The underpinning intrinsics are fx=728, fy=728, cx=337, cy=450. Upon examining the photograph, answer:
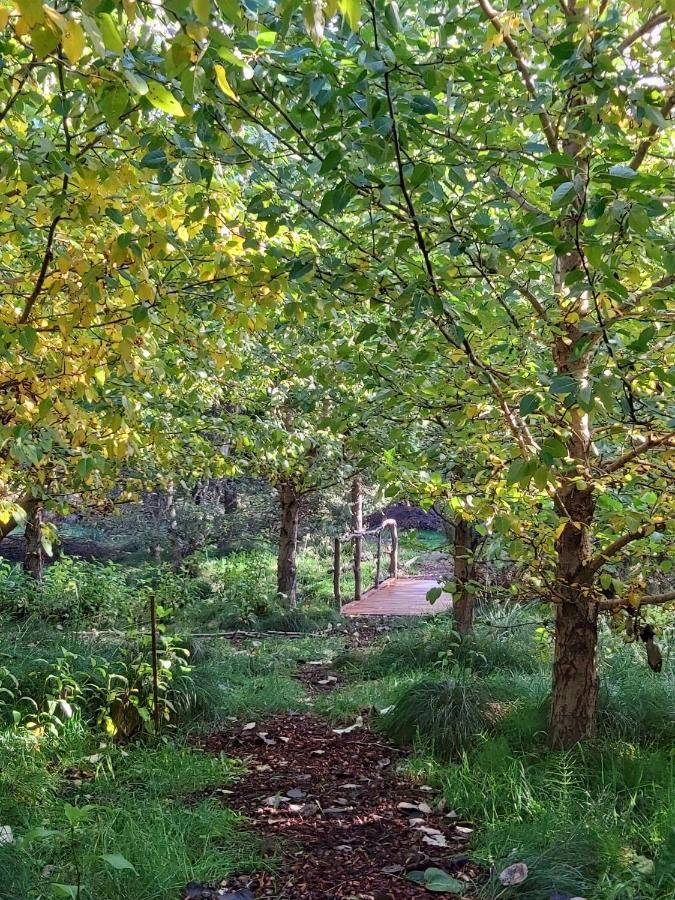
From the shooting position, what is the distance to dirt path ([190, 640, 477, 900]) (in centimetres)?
293

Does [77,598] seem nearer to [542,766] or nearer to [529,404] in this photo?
[542,766]

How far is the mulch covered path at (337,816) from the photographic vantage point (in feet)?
9.64

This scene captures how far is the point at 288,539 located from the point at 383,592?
9.93 ft

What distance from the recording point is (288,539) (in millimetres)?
10570

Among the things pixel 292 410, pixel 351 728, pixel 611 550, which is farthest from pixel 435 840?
pixel 292 410

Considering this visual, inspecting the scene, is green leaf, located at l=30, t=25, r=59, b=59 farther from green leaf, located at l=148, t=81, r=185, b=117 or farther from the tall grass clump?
the tall grass clump

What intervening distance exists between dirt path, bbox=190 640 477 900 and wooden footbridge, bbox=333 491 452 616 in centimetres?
514

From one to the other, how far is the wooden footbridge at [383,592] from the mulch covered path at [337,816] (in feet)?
16.9

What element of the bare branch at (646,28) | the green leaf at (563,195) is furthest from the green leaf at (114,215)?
the bare branch at (646,28)

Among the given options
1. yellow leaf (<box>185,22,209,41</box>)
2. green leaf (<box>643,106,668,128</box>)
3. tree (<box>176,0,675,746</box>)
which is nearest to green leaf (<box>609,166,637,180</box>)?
tree (<box>176,0,675,746</box>)

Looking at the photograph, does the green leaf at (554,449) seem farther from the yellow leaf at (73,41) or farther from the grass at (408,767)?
the grass at (408,767)

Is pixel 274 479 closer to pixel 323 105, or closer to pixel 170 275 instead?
pixel 170 275

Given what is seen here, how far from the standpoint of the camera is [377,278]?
2.48 m

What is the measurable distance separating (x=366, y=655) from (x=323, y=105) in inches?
250
